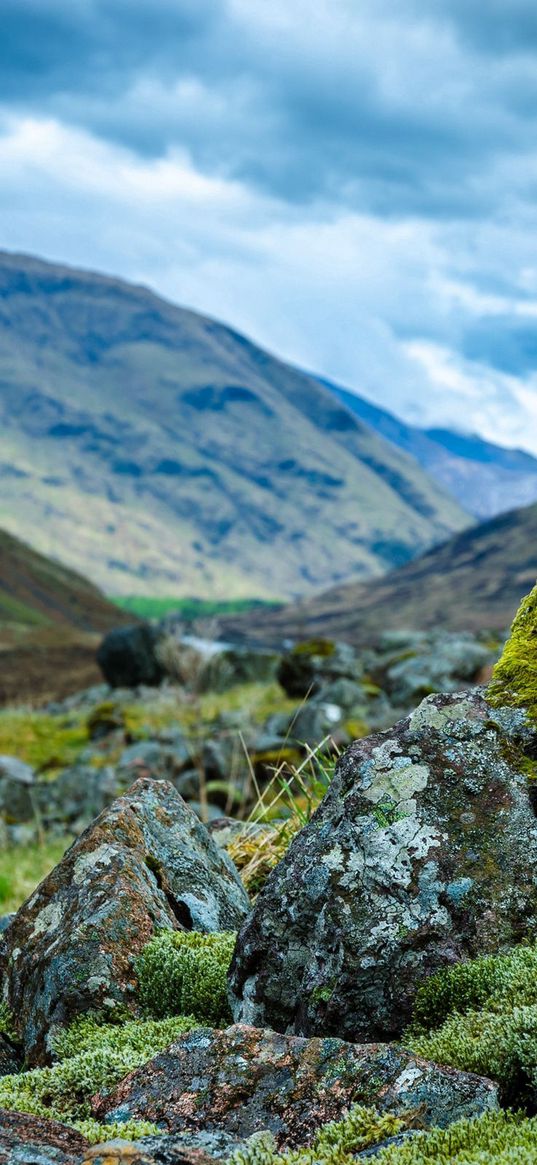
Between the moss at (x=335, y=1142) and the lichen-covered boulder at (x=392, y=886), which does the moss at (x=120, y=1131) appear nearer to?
the moss at (x=335, y=1142)

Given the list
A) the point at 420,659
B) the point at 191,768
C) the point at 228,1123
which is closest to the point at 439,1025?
the point at 228,1123

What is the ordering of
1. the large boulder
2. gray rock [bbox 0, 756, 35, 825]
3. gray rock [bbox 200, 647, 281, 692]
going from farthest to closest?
1. the large boulder
2. gray rock [bbox 200, 647, 281, 692]
3. gray rock [bbox 0, 756, 35, 825]

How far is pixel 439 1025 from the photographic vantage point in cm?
489

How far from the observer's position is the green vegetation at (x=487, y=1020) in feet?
14.3

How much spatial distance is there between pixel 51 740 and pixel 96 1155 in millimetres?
42001

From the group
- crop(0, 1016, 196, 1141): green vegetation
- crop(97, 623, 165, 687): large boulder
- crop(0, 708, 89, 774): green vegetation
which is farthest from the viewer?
crop(97, 623, 165, 687): large boulder

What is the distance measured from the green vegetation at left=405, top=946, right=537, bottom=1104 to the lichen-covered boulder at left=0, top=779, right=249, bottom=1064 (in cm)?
180

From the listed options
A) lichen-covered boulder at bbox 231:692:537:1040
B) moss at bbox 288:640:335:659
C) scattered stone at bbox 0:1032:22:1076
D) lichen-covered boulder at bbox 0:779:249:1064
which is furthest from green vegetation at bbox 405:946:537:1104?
moss at bbox 288:640:335:659

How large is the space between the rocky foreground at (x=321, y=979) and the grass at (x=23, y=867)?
29.0 ft

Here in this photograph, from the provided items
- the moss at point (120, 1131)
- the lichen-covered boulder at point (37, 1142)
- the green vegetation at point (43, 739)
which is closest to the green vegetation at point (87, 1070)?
the moss at point (120, 1131)

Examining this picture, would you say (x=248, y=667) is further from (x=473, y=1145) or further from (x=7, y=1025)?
(x=473, y=1145)

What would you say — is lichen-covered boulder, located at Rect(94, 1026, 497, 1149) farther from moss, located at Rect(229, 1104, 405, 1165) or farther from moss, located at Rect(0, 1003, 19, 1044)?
moss, located at Rect(0, 1003, 19, 1044)

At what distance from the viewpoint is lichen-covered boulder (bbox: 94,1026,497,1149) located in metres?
4.14

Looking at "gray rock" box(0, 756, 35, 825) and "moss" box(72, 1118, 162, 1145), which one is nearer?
"moss" box(72, 1118, 162, 1145)
